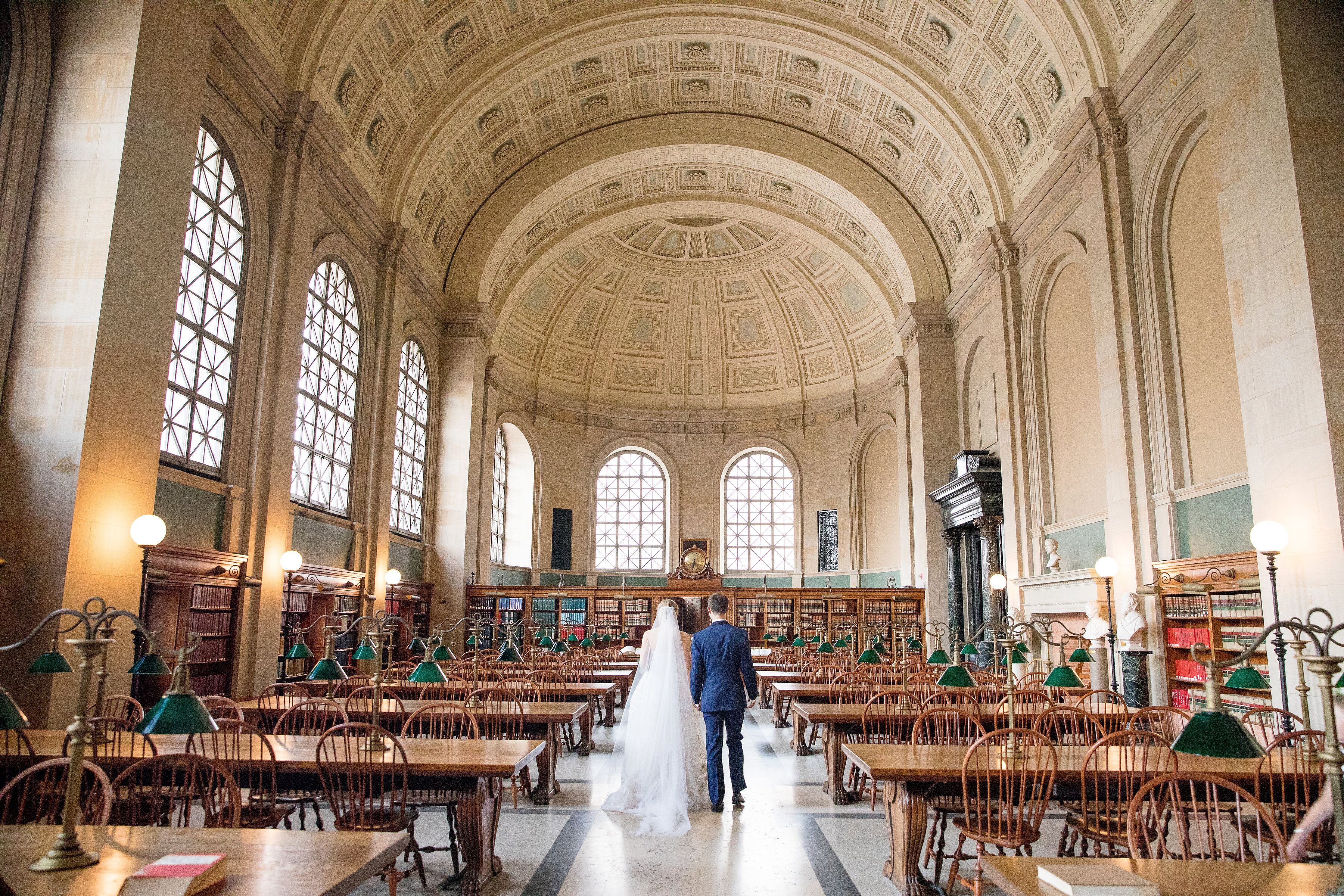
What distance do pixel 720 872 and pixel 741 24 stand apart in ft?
52.8

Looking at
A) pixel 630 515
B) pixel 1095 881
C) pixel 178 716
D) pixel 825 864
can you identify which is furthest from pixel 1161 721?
pixel 630 515

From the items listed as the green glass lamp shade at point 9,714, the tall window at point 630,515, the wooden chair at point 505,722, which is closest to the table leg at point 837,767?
the wooden chair at point 505,722

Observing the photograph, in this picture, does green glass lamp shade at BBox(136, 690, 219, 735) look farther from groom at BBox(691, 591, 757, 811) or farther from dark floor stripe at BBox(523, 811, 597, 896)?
groom at BBox(691, 591, 757, 811)

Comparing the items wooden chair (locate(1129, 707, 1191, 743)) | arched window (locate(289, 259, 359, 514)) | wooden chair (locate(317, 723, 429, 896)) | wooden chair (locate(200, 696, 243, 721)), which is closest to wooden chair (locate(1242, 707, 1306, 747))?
wooden chair (locate(1129, 707, 1191, 743))

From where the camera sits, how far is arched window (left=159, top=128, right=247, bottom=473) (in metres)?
10.1

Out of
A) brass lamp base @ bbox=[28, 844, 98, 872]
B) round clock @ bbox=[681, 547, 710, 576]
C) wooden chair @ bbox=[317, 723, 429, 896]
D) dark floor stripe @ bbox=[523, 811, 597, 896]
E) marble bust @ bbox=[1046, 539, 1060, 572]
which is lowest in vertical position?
dark floor stripe @ bbox=[523, 811, 597, 896]

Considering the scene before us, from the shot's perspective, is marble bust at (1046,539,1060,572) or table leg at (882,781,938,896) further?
marble bust at (1046,539,1060,572)

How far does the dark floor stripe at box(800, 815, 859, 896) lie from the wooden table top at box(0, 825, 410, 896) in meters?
2.98

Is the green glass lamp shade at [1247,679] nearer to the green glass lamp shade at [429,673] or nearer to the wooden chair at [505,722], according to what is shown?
the green glass lamp shade at [429,673]

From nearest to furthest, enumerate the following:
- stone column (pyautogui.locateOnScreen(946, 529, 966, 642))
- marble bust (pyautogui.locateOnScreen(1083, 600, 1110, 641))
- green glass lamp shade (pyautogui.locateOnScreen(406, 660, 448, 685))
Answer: green glass lamp shade (pyautogui.locateOnScreen(406, 660, 448, 685))
marble bust (pyautogui.locateOnScreen(1083, 600, 1110, 641))
stone column (pyautogui.locateOnScreen(946, 529, 966, 642))

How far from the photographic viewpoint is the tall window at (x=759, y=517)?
26.9m

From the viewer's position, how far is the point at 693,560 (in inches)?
1029

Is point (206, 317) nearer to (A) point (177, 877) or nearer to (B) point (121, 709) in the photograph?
(B) point (121, 709)

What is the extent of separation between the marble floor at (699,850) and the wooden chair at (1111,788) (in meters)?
0.74
